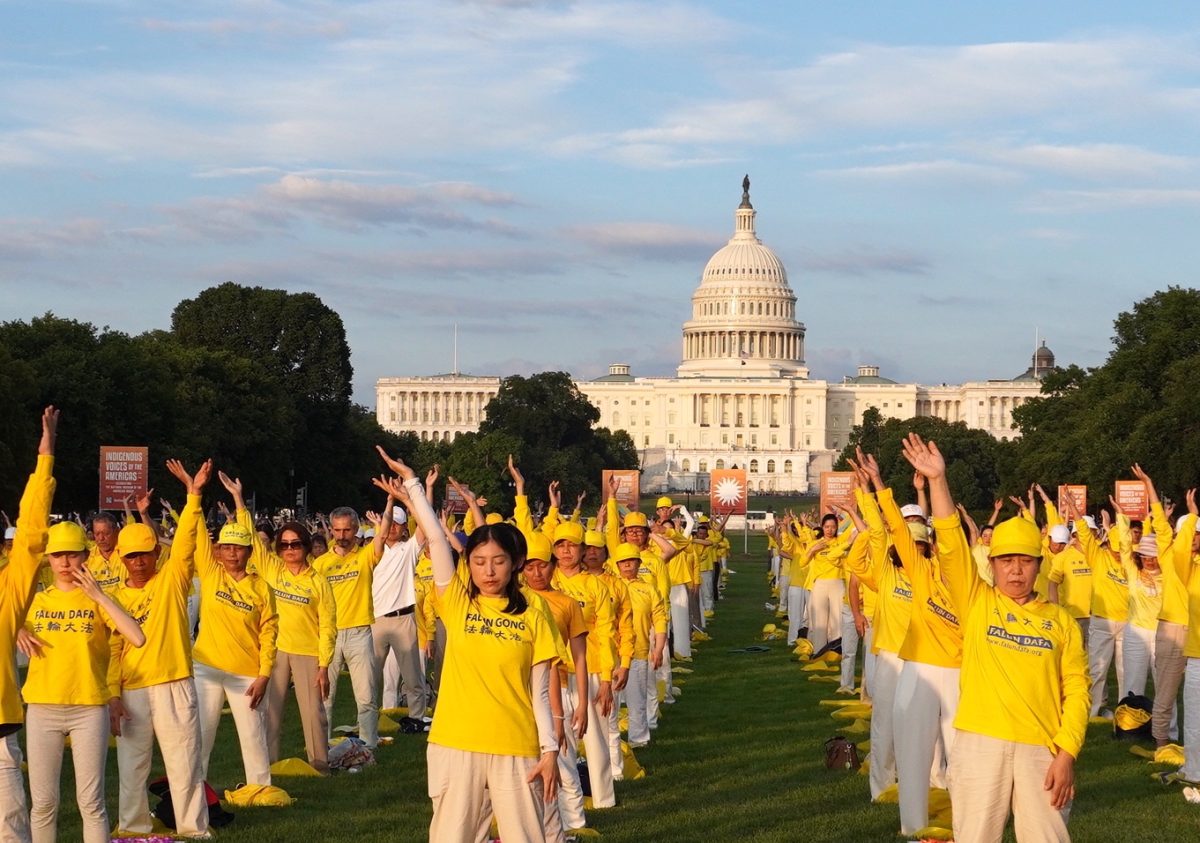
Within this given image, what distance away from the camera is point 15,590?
8.09 m

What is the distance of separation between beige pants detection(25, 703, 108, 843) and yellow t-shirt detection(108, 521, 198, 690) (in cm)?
67

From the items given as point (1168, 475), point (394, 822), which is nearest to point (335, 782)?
point (394, 822)

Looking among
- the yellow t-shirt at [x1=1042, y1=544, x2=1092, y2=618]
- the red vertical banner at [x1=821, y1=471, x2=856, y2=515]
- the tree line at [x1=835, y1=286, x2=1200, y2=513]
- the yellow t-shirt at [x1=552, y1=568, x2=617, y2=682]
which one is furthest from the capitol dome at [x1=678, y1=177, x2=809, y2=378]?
the yellow t-shirt at [x1=552, y1=568, x2=617, y2=682]

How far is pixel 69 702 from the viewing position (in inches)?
342

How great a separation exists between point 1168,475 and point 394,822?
4303cm

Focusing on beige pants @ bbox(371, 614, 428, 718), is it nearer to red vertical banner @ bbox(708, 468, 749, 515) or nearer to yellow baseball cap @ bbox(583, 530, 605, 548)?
yellow baseball cap @ bbox(583, 530, 605, 548)

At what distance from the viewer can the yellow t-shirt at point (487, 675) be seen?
23.7 ft

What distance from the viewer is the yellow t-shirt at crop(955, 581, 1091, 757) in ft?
25.0

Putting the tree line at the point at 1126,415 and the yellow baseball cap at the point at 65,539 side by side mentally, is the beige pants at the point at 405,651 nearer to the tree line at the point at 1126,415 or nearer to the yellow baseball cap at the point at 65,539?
the yellow baseball cap at the point at 65,539

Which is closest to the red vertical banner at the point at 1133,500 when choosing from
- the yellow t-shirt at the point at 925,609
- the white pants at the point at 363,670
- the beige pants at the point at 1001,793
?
the white pants at the point at 363,670

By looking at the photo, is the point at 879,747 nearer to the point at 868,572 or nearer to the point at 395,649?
→ the point at 868,572

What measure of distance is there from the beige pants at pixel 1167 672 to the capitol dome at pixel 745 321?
520 ft

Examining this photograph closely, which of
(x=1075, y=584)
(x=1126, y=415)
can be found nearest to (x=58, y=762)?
(x=1075, y=584)

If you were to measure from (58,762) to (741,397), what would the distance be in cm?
15993
